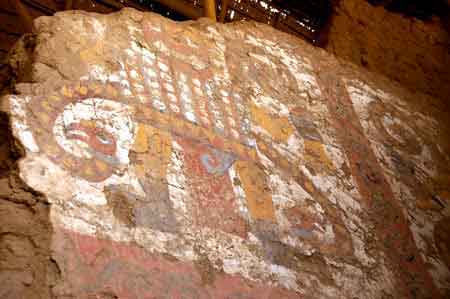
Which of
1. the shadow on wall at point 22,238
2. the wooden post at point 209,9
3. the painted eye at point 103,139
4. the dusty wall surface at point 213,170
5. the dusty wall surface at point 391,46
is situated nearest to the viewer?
the shadow on wall at point 22,238

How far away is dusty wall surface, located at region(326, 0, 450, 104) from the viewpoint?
3848 millimetres

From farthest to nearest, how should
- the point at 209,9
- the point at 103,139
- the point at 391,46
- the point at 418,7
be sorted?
1. the point at 418,7
2. the point at 391,46
3. the point at 209,9
4. the point at 103,139

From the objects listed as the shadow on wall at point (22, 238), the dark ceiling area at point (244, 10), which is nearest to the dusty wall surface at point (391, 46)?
the dark ceiling area at point (244, 10)

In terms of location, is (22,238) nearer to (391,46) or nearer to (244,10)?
(244,10)

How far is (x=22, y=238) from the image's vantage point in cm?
133

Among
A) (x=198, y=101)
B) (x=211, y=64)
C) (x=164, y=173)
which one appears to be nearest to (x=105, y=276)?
(x=164, y=173)

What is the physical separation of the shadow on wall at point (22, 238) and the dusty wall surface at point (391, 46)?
2.87m

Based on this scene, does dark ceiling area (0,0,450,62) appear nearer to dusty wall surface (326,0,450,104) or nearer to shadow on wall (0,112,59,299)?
dusty wall surface (326,0,450,104)

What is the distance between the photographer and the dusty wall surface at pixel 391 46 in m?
3.85

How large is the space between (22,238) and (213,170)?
75 cm

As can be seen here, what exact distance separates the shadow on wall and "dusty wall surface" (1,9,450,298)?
2 centimetres

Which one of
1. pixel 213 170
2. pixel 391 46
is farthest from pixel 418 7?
pixel 213 170

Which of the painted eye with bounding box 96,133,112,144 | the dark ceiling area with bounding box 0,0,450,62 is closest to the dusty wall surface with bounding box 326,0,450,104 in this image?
the dark ceiling area with bounding box 0,0,450,62

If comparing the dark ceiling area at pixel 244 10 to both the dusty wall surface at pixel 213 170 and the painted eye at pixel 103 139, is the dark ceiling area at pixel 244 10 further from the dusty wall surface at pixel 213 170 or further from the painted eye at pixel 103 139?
the painted eye at pixel 103 139
